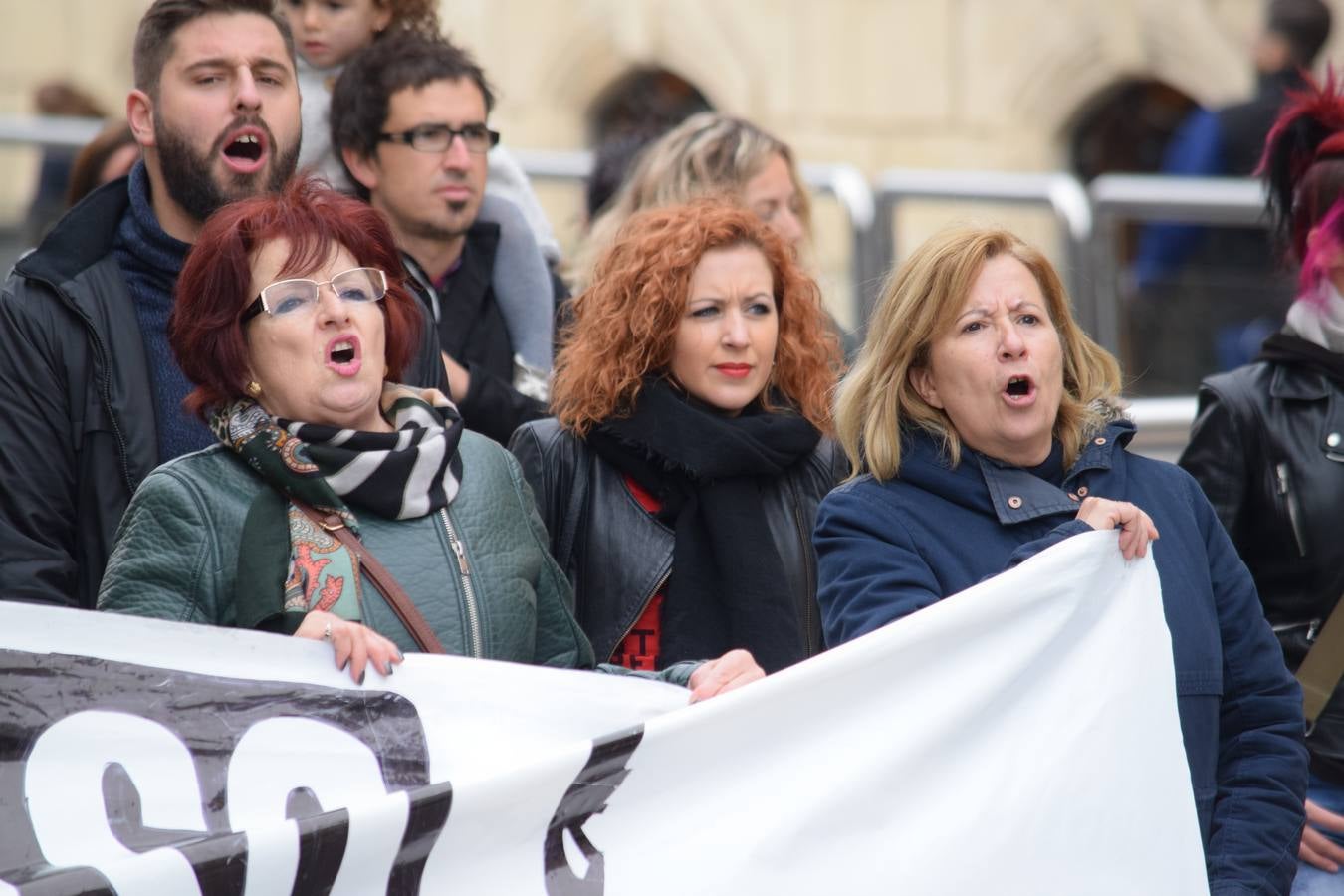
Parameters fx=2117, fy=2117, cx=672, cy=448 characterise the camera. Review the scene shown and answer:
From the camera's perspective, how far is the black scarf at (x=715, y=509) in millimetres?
4367

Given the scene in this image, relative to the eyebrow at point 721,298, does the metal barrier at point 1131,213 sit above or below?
below

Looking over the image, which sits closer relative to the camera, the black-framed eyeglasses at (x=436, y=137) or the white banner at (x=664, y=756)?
the white banner at (x=664, y=756)

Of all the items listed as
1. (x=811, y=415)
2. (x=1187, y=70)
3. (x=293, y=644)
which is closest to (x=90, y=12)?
(x=1187, y=70)

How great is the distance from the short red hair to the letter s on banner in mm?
633

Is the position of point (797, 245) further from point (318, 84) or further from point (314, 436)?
point (314, 436)

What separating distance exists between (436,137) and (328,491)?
2.06 meters

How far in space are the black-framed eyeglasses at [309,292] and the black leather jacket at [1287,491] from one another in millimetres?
1809

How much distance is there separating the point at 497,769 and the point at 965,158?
1137cm

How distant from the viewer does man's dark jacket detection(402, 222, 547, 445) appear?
5.09 m

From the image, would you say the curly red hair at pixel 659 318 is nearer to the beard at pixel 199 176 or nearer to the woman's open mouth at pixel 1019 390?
the beard at pixel 199 176

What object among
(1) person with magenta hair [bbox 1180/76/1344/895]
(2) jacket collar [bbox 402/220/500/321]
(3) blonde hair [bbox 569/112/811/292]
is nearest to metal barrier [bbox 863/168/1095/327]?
(3) blonde hair [bbox 569/112/811/292]

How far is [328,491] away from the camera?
3.52m

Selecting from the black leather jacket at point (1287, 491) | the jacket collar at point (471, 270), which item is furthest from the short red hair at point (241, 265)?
the black leather jacket at point (1287, 491)

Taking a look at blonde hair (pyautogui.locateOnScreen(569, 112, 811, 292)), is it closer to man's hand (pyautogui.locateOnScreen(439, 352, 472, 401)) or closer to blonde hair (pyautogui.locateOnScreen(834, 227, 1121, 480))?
man's hand (pyautogui.locateOnScreen(439, 352, 472, 401))
